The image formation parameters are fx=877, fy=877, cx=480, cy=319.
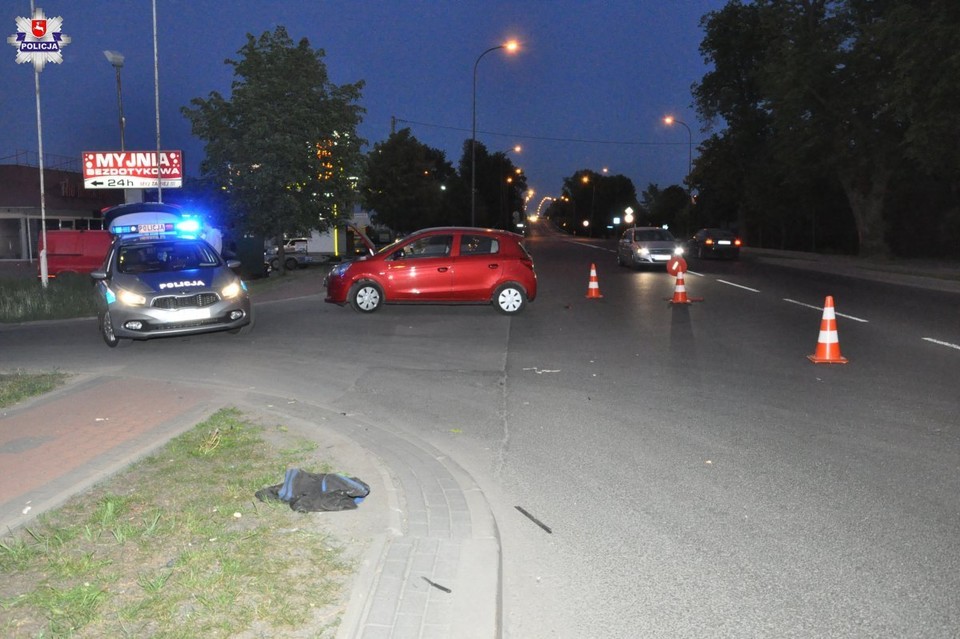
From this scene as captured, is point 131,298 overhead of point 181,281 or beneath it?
beneath

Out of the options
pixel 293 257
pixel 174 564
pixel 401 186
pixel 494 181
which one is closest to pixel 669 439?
pixel 174 564

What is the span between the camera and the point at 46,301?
18766 mm

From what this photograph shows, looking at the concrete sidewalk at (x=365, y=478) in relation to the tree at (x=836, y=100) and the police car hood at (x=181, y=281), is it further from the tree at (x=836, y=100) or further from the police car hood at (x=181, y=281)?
the tree at (x=836, y=100)

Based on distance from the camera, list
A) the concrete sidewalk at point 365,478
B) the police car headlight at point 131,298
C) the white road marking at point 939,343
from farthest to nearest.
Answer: the white road marking at point 939,343, the police car headlight at point 131,298, the concrete sidewalk at point 365,478

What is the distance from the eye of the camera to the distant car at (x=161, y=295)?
1257 centimetres

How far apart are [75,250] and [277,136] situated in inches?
316

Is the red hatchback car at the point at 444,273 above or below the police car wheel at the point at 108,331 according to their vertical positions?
above

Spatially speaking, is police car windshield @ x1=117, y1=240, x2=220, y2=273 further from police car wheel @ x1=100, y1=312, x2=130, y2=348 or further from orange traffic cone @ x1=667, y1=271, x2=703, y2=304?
orange traffic cone @ x1=667, y1=271, x2=703, y2=304

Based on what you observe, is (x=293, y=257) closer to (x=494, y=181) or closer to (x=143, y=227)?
(x=143, y=227)

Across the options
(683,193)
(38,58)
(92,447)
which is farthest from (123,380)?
(683,193)

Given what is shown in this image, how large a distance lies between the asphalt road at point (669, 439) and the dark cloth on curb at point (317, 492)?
39.1 inches

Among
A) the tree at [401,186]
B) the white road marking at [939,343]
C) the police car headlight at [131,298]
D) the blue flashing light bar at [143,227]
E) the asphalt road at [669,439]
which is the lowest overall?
the asphalt road at [669,439]

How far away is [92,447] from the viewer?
273 inches

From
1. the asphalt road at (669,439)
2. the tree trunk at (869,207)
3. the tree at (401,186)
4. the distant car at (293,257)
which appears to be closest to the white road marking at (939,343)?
the asphalt road at (669,439)
